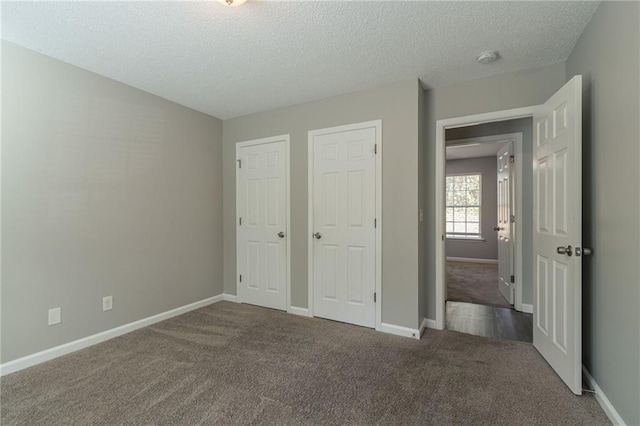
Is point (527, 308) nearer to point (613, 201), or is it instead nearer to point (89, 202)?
point (613, 201)

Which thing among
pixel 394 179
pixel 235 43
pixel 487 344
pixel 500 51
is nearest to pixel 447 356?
pixel 487 344

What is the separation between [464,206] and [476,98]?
501cm

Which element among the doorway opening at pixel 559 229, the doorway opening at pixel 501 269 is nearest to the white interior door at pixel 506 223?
the doorway opening at pixel 501 269

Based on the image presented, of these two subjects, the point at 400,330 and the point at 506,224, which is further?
the point at 506,224

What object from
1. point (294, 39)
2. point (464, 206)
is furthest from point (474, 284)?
point (294, 39)

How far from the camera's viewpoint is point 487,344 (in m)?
2.61

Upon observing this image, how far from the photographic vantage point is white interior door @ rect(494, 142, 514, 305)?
3.74 metres

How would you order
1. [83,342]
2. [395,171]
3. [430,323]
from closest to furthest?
[83,342], [395,171], [430,323]

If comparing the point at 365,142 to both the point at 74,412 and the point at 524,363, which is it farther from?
the point at 74,412

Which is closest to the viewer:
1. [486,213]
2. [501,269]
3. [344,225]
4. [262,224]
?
[344,225]

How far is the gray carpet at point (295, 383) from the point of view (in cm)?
170

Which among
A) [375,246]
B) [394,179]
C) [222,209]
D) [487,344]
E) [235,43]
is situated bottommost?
[487,344]

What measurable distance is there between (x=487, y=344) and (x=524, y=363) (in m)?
Result: 0.36

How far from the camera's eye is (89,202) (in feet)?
8.54
